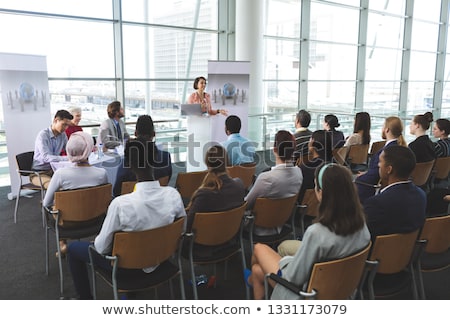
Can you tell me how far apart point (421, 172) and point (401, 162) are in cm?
241

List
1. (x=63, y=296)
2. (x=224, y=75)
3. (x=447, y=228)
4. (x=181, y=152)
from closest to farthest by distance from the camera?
(x=447, y=228) < (x=63, y=296) < (x=224, y=75) < (x=181, y=152)

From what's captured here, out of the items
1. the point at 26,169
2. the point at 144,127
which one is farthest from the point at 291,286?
the point at 26,169

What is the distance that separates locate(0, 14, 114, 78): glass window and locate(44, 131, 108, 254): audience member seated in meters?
4.37

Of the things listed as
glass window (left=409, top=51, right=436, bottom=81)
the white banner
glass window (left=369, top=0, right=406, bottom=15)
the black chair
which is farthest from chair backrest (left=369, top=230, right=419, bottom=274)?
glass window (left=409, top=51, right=436, bottom=81)

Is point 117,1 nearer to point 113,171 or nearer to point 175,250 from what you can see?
point 113,171

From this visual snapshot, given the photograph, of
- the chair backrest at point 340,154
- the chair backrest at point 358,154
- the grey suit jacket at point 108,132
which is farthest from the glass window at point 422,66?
the grey suit jacket at point 108,132

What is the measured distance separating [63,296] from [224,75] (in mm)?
5228

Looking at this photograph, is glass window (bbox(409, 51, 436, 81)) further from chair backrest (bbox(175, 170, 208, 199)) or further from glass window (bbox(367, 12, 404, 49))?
chair backrest (bbox(175, 170, 208, 199))

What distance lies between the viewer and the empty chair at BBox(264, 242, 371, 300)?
2.01 metres

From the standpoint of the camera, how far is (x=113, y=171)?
4.57 meters
